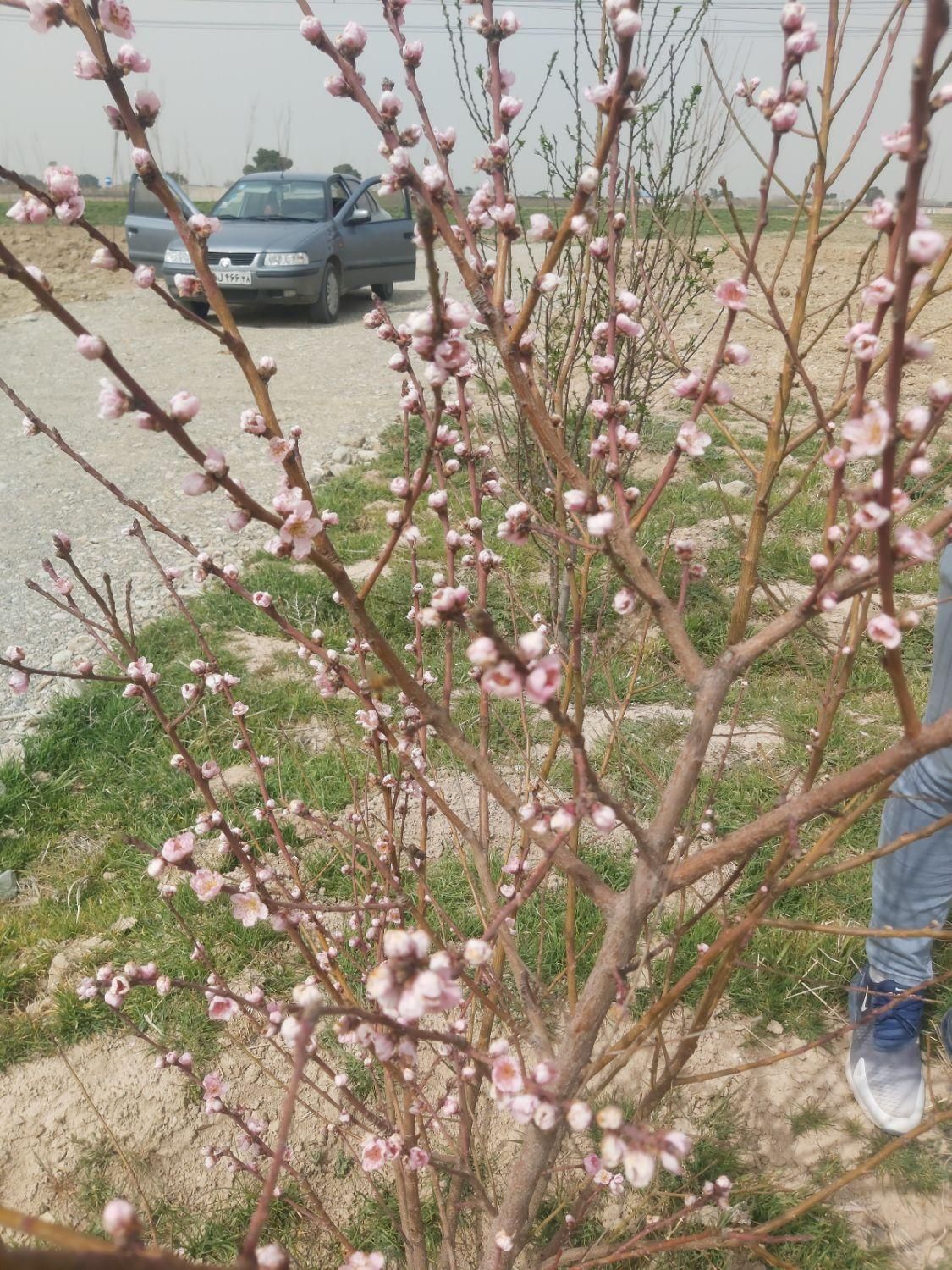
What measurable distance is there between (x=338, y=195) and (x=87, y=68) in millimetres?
12457

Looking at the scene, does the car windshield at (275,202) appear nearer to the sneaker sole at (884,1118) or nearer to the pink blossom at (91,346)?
the sneaker sole at (884,1118)

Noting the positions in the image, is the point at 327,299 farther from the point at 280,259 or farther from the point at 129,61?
the point at 129,61

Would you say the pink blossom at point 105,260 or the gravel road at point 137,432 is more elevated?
the pink blossom at point 105,260

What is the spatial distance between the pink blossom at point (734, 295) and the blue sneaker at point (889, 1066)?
1882 millimetres

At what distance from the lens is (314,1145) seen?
7.04 ft

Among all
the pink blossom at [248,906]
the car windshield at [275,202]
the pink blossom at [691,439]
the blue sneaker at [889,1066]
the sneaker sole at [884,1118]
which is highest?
the car windshield at [275,202]

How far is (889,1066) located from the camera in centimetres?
222

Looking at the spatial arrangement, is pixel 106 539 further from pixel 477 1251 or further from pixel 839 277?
pixel 839 277

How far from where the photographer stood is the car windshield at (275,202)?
11.3 m

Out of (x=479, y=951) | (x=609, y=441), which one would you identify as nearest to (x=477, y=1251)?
(x=479, y=951)

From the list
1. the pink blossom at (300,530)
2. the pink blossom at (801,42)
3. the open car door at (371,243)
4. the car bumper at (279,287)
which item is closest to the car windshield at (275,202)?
the open car door at (371,243)

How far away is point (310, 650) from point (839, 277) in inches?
611

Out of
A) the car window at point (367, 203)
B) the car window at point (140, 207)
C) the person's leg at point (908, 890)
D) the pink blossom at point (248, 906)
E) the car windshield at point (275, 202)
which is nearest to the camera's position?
the pink blossom at point (248, 906)

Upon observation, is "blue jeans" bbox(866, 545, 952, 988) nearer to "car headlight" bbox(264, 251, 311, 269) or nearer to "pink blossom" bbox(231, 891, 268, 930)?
"pink blossom" bbox(231, 891, 268, 930)
